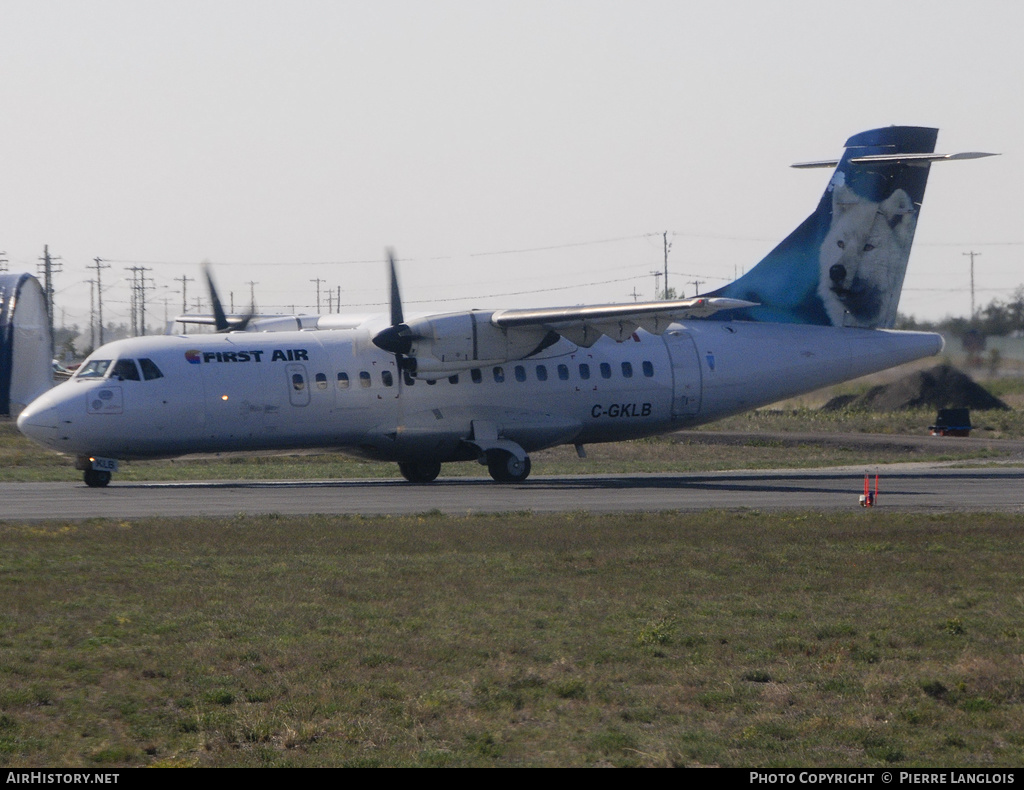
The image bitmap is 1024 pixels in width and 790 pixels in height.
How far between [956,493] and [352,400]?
14.0m

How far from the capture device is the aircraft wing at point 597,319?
27625 millimetres

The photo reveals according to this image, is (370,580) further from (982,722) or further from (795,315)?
(795,315)

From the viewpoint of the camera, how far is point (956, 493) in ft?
87.8

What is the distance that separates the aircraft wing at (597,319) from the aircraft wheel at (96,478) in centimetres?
991

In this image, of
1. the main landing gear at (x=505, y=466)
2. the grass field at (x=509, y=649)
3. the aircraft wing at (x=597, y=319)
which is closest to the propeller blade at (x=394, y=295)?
the aircraft wing at (x=597, y=319)

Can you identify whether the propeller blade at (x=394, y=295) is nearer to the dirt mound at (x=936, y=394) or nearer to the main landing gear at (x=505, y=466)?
the main landing gear at (x=505, y=466)

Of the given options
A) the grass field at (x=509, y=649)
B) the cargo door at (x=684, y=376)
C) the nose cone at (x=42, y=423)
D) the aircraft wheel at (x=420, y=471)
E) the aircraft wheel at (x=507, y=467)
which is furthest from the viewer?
the cargo door at (x=684, y=376)

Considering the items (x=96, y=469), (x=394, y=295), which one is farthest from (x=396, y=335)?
(x=96, y=469)

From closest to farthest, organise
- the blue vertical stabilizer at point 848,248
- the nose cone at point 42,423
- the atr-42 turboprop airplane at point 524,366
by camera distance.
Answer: the nose cone at point 42,423
the atr-42 turboprop airplane at point 524,366
the blue vertical stabilizer at point 848,248

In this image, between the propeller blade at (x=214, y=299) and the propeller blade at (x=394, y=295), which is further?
the propeller blade at (x=214, y=299)

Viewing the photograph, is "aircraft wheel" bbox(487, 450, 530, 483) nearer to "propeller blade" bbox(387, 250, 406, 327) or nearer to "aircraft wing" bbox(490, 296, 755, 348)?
"aircraft wing" bbox(490, 296, 755, 348)

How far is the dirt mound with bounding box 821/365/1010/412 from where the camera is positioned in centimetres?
6284

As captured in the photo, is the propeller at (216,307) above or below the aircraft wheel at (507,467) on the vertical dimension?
above
